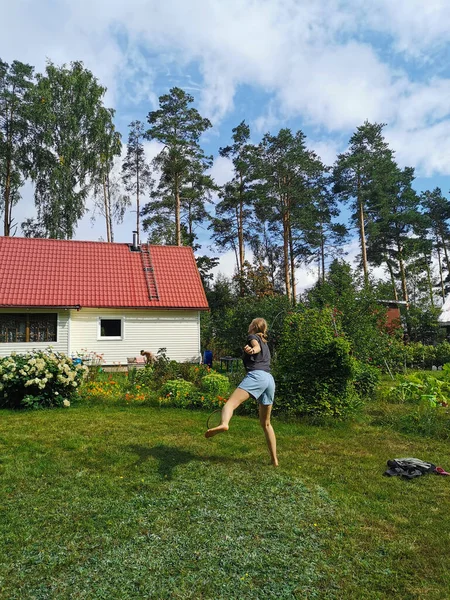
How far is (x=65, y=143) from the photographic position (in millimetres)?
25609

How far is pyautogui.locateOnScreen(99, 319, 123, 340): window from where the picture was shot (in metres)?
16.5

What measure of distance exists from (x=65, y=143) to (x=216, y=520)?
88.9 ft

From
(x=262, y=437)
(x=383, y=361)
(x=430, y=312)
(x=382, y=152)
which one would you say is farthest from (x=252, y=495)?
(x=382, y=152)

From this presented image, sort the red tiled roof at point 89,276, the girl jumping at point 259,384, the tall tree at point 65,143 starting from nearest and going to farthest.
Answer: the girl jumping at point 259,384 → the red tiled roof at point 89,276 → the tall tree at point 65,143

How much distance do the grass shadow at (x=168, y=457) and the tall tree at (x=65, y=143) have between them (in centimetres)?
2303

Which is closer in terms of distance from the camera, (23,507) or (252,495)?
(23,507)

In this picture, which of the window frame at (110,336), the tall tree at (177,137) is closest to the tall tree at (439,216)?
the tall tree at (177,137)

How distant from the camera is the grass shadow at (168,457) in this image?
4.73 metres

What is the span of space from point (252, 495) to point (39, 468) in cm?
249

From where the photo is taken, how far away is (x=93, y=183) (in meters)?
26.8

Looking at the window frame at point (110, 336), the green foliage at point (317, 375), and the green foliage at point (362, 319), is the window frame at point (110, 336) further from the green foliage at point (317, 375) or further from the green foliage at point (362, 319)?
the green foliage at point (317, 375)

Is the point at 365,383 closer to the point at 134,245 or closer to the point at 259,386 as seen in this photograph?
the point at 259,386

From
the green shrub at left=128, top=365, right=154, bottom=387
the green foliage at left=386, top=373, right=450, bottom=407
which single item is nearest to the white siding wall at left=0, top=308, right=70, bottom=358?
the green shrub at left=128, top=365, right=154, bottom=387

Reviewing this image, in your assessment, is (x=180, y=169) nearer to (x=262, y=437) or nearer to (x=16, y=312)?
(x=16, y=312)
